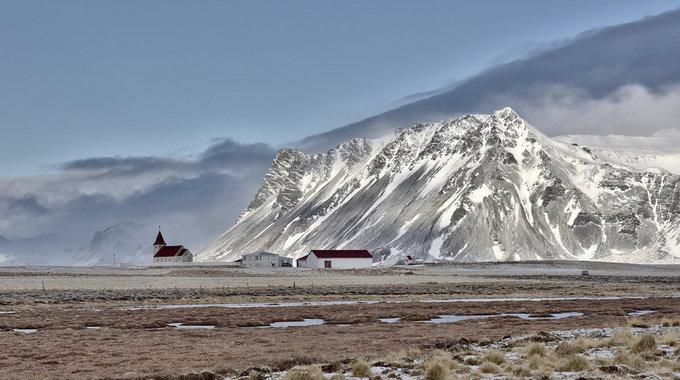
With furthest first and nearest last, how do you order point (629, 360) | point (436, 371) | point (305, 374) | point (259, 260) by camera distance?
point (259, 260) < point (629, 360) < point (305, 374) < point (436, 371)

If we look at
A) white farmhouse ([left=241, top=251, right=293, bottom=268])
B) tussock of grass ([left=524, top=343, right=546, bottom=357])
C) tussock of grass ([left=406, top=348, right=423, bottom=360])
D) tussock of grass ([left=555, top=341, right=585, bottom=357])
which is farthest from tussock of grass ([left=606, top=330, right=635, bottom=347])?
white farmhouse ([left=241, top=251, right=293, bottom=268])

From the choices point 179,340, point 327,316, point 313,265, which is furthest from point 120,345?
point 313,265

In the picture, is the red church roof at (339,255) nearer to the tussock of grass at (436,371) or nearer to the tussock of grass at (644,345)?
the tussock of grass at (644,345)

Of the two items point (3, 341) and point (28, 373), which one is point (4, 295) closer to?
point (3, 341)

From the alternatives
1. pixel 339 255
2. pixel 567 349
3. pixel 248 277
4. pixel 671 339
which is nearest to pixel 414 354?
pixel 567 349

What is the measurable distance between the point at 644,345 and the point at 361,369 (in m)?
8.15

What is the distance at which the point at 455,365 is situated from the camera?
20062mm

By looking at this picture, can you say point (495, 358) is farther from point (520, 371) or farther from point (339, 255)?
point (339, 255)

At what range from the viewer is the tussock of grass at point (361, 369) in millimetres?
19844

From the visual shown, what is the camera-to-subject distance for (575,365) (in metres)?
19.0

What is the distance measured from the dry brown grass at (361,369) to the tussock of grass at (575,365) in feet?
16.0

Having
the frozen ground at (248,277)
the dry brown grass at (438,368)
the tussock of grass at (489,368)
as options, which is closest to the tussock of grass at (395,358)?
the dry brown grass at (438,368)

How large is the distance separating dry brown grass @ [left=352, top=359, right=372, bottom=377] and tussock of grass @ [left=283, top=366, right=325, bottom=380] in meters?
0.98

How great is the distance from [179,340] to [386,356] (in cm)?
1059
